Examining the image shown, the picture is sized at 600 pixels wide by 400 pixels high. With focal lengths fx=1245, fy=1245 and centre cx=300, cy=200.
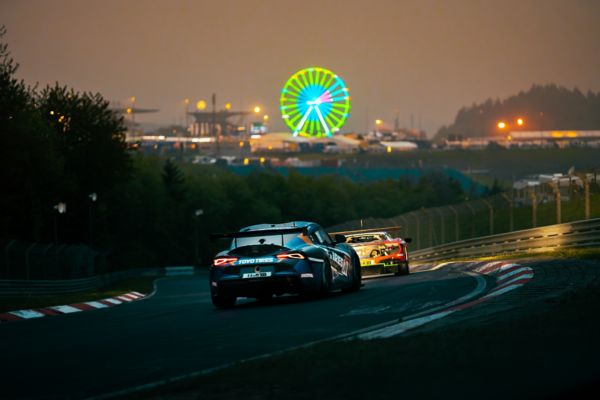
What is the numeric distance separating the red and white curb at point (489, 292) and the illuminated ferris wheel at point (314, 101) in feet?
383

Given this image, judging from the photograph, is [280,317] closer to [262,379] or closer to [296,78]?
[262,379]

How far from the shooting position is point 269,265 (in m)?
16.9

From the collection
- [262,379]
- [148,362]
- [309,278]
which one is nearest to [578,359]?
[262,379]

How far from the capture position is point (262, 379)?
7.58 metres

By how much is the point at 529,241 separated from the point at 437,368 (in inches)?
1126

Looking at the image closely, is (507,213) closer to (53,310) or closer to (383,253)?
(383,253)

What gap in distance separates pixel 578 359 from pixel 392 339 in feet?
8.08

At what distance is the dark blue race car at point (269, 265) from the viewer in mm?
16828

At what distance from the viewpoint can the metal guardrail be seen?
2970 centimetres

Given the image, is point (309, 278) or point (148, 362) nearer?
point (148, 362)

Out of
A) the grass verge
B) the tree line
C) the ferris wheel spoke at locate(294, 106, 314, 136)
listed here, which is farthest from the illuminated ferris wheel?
the grass verge

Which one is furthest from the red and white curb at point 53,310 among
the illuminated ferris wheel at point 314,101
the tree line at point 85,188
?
the illuminated ferris wheel at point 314,101

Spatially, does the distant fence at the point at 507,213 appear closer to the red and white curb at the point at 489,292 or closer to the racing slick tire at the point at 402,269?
the racing slick tire at the point at 402,269

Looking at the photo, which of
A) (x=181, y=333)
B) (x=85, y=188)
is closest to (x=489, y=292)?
(x=181, y=333)
